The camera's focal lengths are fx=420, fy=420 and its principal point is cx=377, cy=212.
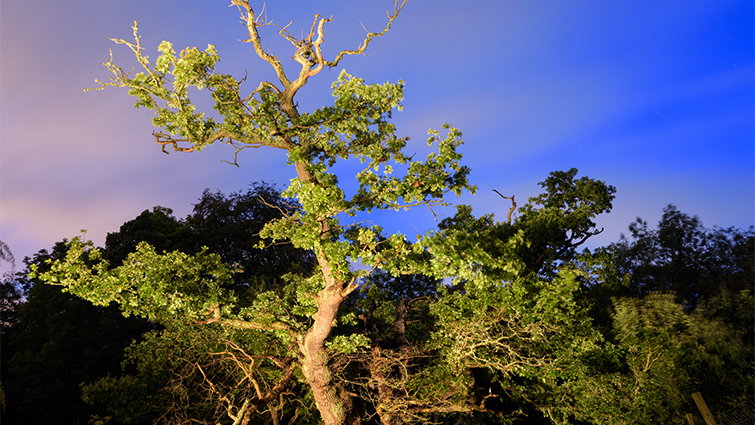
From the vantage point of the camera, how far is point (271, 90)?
856cm

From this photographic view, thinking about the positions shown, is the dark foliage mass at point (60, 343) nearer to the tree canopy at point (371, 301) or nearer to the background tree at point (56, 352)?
the background tree at point (56, 352)

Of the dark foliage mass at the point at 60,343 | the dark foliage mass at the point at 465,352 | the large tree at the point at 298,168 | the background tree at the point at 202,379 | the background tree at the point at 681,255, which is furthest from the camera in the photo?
the background tree at the point at 681,255

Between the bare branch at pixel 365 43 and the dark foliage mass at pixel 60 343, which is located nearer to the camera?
the bare branch at pixel 365 43

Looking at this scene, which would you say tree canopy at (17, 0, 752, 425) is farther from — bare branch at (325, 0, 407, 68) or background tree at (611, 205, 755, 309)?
background tree at (611, 205, 755, 309)

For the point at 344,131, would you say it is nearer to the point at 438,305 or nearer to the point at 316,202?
the point at 316,202

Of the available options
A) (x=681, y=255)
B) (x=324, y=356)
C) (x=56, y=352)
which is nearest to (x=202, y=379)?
(x=324, y=356)

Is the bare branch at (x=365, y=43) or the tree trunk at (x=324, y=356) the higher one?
the bare branch at (x=365, y=43)

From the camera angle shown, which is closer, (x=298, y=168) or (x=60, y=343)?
(x=298, y=168)

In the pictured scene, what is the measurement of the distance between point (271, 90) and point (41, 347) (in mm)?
16180

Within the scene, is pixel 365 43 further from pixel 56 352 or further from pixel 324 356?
pixel 56 352

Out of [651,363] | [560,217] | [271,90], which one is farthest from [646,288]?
[271,90]

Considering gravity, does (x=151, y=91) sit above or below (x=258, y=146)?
above

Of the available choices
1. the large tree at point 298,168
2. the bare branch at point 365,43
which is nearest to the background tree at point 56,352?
the large tree at point 298,168

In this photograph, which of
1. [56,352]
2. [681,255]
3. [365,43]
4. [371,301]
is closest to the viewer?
[365,43]
